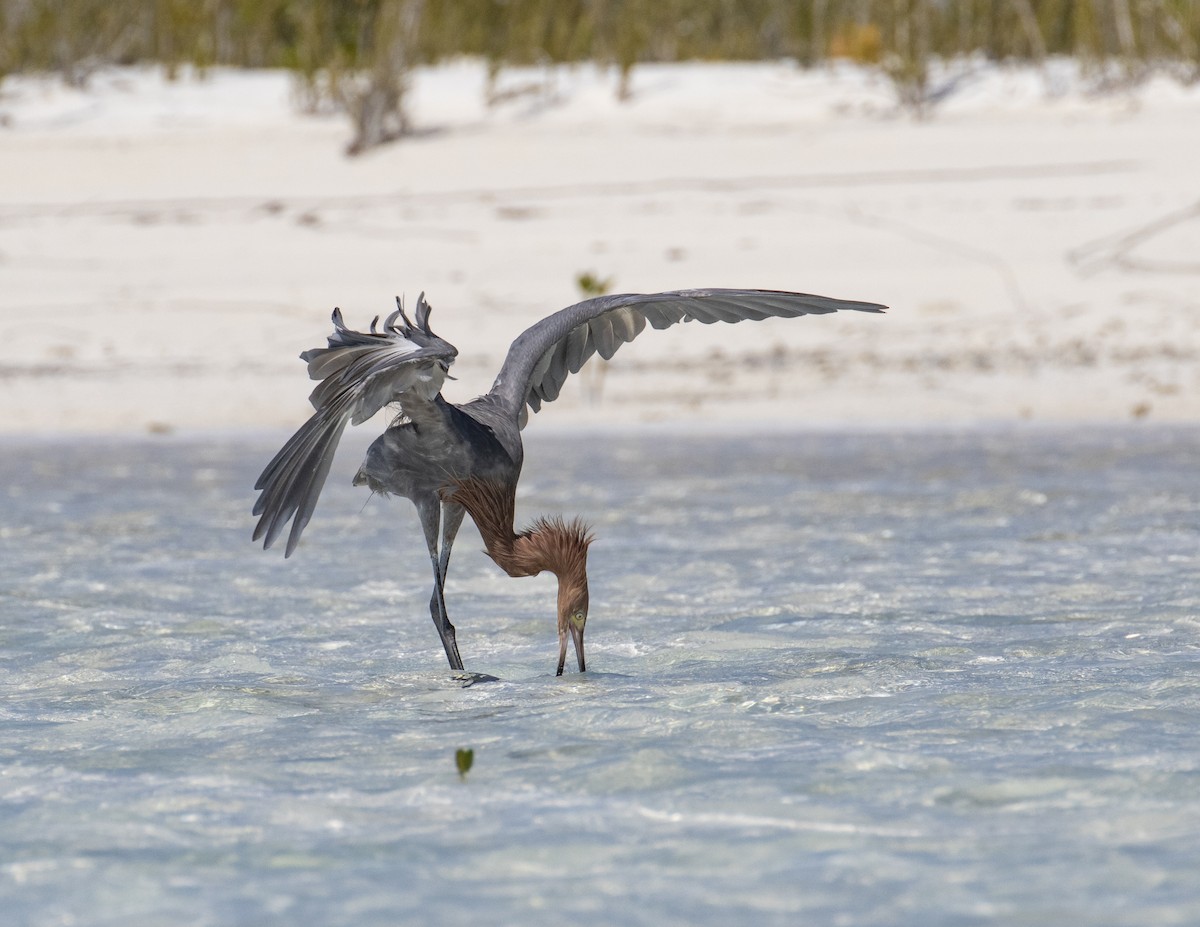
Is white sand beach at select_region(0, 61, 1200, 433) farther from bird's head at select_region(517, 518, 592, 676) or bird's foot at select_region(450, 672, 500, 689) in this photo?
bird's head at select_region(517, 518, 592, 676)

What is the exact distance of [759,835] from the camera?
3.31 meters

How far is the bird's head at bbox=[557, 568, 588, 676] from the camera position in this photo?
4.70 m

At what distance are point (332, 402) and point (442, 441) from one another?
1.57 feet

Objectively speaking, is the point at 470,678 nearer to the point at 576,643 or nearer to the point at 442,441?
the point at 576,643

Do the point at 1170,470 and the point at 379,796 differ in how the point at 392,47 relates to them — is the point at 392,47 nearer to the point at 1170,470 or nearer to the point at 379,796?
the point at 1170,470

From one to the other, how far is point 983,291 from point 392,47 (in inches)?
271

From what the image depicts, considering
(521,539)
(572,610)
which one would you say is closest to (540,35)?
(521,539)

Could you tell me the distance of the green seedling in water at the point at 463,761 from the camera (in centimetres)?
375

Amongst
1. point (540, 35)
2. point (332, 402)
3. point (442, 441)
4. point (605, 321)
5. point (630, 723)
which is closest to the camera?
point (630, 723)

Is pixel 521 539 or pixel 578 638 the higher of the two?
pixel 521 539

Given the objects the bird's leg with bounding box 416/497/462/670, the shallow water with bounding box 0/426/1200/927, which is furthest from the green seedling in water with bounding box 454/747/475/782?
the bird's leg with bounding box 416/497/462/670

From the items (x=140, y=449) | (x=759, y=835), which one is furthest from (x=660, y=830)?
(x=140, y=449)

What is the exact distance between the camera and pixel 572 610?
473 cm

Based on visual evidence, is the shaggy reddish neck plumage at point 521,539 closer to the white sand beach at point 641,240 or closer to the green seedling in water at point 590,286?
the green seedling in water at point 590,286
